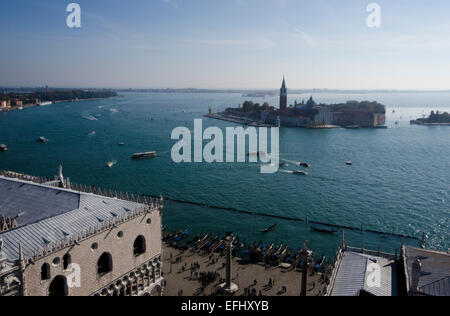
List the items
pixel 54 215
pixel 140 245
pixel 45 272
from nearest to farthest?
pixel 45 272 < pixel 54 215 < pixel 140 245

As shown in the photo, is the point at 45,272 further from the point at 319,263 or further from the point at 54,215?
the point at 319,263

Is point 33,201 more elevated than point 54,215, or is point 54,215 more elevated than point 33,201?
point 33,201

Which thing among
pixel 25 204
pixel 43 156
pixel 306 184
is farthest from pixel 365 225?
pixel 43 156

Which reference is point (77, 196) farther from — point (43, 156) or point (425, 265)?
point (43, 156)

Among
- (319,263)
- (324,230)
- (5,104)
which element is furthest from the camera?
(5,104)

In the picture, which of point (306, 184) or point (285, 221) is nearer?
point (285, 221)

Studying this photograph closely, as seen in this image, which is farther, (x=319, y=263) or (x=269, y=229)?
(x=269, y=229)

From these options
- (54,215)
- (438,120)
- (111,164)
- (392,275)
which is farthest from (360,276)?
(438,120)
